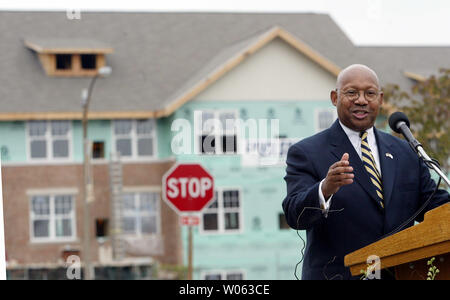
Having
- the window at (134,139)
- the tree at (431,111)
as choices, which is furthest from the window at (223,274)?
the tree at (431,111)

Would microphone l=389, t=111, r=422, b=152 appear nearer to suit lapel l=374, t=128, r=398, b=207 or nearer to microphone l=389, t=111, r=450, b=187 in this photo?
microphone l=389, t=111, r=450, b=187

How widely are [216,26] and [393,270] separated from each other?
34.9 metres

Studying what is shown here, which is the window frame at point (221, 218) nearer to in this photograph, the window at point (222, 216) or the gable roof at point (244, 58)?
the window at point (222, 216)

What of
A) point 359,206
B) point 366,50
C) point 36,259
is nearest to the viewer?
point 359,206

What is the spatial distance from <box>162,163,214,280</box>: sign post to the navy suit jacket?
26.9 m

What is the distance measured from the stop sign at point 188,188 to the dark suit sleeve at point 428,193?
2697 centimetres

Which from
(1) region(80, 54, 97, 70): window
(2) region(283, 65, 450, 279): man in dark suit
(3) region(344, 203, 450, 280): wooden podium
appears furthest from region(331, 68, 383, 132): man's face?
(1) region(80, 54, 97, 70): window

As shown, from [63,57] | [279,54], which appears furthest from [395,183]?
[63,57]

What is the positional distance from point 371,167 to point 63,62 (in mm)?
32768

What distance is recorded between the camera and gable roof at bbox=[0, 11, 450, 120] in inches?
1331

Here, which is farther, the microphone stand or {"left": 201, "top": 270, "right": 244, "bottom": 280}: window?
{"left": 201, "top": 270, "right": 244, "bottom": 280}: window

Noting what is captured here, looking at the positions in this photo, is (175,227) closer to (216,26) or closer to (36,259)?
(36,259)

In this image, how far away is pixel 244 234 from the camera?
110 feet

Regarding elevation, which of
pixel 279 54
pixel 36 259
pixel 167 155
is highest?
pixel 279 54
